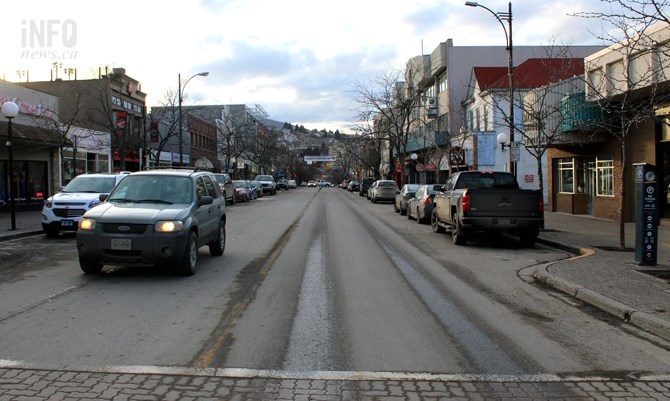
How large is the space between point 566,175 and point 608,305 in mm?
18385

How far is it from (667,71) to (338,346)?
1278 cm

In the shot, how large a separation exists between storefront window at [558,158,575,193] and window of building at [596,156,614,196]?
80.6 inches

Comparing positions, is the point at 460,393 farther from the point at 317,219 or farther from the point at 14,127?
the point at 14,127

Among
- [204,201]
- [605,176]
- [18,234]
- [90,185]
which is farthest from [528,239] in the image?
[18,234]

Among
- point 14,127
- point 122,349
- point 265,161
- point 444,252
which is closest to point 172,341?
point 122,349

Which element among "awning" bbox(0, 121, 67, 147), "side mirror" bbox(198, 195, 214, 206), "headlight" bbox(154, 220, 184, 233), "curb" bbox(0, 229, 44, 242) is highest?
"awning" bbox(0, 121, 67, 147)

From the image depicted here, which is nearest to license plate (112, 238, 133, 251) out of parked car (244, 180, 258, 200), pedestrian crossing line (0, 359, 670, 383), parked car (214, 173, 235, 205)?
pedestrian crossing line (0, 359, 670, 383)

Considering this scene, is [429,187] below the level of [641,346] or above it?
above

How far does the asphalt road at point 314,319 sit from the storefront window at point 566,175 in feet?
45.6

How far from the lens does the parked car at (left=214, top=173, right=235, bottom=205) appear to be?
3198 centimetres

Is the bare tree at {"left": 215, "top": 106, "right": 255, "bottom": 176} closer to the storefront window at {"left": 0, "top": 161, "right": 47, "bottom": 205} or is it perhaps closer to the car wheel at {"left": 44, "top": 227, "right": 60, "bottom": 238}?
the storefront window at {"left": 0, "top": 161, "right": 47, "bottom": 205}

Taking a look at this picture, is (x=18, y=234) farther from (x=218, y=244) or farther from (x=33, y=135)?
(x=33, y=135)

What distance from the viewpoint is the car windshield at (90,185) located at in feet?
51.5

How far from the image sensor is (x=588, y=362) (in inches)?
204
